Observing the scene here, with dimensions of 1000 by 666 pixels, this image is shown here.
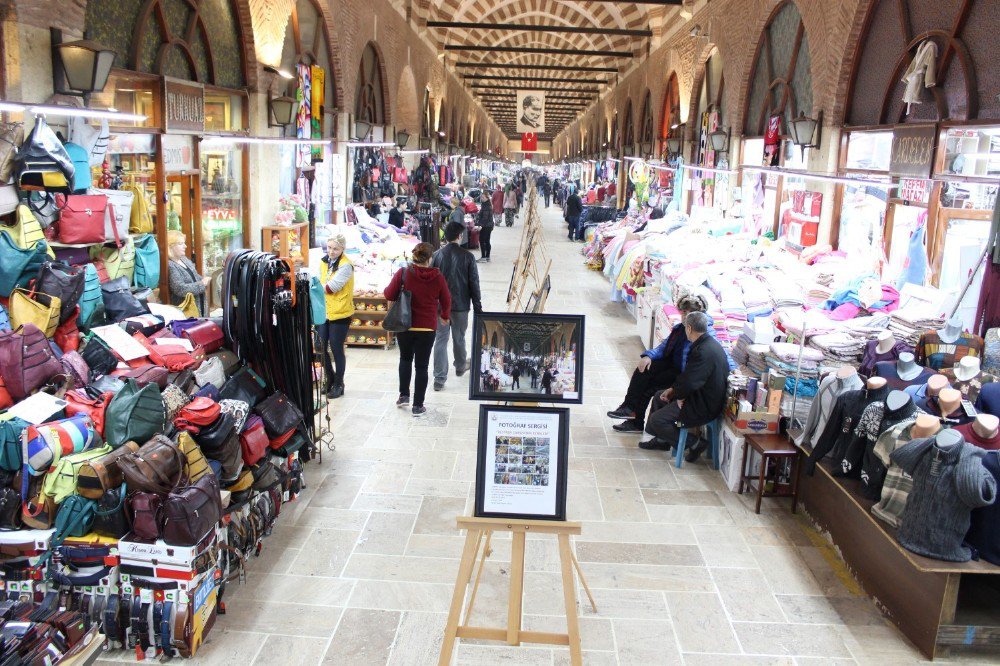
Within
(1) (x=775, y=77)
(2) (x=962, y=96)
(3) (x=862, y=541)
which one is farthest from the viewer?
(1) (x=775, y=77)

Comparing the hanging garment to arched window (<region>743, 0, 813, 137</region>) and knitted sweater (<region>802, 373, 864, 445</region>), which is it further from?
knitted sweater (<region>802, 373, 864, 445</region>)

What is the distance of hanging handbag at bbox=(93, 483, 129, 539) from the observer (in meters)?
3.43

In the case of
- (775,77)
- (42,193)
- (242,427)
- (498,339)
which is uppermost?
(775,77)

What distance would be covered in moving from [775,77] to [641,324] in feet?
13.4

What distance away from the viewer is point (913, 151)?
6.76 metres

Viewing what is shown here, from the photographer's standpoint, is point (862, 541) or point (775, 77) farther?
point (775, 77)

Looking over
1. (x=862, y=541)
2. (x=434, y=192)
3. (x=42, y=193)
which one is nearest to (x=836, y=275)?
(x=862, y=541)

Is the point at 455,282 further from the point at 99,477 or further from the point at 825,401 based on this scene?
the point at 99,477

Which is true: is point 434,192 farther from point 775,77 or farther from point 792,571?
point 792,571

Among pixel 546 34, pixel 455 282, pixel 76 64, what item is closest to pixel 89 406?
pixel 76 64

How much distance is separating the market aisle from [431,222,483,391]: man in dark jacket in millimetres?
1241

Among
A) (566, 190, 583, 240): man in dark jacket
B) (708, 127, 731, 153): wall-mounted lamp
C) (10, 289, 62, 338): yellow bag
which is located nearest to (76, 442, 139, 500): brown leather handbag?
(10, 289, 62, 338): yellow bag

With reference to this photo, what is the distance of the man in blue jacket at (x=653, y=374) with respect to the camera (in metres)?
6.10

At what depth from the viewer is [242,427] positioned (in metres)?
4.22
